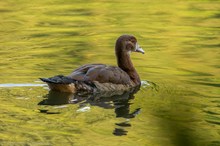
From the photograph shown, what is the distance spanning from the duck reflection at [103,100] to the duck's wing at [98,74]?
0.19m

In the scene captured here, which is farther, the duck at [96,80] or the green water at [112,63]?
the duck at [96,80]

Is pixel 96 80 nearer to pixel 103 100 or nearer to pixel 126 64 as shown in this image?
pixel 103 100

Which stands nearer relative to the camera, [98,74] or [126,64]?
[98,74]

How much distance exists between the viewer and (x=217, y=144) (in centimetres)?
550

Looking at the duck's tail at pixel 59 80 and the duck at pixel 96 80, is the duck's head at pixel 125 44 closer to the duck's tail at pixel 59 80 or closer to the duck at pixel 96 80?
the duck at pixel 96 80

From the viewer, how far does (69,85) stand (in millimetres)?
7770

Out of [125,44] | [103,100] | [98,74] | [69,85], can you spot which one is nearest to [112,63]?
[125,44]

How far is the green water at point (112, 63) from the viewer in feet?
18.4

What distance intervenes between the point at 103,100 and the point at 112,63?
2.68 m

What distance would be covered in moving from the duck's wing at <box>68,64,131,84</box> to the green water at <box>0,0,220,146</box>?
1.25ft

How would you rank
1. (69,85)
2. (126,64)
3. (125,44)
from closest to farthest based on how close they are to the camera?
(69,85), (126,64), (125,44)

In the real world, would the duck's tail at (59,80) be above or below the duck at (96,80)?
above

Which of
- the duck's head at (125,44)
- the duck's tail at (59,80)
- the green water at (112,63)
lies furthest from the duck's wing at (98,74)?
the duck's head at (125,44)

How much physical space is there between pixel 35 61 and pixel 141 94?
261cm
